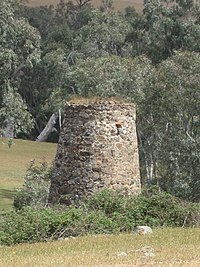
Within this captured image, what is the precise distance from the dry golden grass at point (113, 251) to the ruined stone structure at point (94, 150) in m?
2.46

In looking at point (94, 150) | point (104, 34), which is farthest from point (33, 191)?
point (104, 34)

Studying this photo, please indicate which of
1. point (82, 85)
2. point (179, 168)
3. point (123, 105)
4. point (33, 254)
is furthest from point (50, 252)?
point (82, 85)

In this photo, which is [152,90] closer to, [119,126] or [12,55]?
[12,55]

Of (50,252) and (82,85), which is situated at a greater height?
(82,85)

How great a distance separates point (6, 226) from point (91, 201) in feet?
7.48

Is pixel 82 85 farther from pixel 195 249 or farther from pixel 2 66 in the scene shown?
pixel 195 249

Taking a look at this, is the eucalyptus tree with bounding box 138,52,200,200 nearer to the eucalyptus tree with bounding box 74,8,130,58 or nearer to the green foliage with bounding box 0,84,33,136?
the green foliage with bounding box 0,84,33,136

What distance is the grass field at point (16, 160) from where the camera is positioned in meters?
39.2

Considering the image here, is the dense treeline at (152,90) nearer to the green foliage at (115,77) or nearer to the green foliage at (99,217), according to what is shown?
the green foliage at (115,77)

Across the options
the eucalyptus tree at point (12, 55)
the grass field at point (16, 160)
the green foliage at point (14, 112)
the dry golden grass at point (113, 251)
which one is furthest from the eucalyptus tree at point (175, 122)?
the dry golden grass at point (113, 251)

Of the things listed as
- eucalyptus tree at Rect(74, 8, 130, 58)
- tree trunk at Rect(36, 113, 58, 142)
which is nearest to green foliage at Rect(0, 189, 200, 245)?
eucalyptus tree at Rect(74, 8, 130, 58)

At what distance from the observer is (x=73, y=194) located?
18422 mm

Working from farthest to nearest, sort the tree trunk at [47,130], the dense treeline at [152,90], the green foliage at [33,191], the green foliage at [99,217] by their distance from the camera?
the tree trunk at [47,130]
the dense treeline at [152,90]
the green foliage at [33,191]
the green foliage at [99,217]

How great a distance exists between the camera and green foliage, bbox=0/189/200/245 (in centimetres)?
1625
